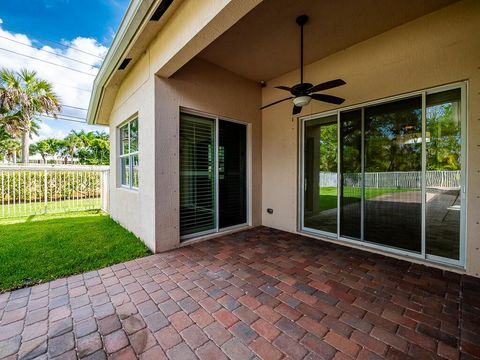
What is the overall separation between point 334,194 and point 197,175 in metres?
2.63

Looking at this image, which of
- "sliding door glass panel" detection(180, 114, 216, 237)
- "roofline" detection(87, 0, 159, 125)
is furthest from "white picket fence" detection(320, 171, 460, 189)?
"roofline" detection(87, 0, 159, 125)

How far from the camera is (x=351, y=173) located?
12.5ft

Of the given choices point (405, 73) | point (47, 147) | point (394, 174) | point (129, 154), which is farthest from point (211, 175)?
point (47, 147)

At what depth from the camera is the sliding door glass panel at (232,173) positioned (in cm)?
447

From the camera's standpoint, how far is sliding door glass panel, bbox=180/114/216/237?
3.95 metres

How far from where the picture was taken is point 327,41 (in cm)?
355

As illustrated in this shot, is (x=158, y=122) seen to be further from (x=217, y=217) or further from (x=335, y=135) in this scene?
(x=335, y=135)

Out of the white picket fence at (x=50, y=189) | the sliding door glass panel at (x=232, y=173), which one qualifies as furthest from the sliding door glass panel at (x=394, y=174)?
the white picket fence at (x=50, y=189)

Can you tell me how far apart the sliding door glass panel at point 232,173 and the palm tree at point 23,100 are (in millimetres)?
10259

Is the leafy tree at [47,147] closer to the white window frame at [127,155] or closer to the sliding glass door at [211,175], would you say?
the white window frame at [127,155]

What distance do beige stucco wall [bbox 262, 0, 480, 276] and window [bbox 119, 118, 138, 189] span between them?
3076 mm

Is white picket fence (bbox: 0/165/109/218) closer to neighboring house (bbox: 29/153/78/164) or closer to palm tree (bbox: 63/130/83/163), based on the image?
palm tree (bbox: 63/130/83/163)

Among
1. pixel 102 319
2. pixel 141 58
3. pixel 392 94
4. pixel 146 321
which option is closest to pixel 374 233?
pixel 392 94

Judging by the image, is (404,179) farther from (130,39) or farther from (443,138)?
(130,39)
